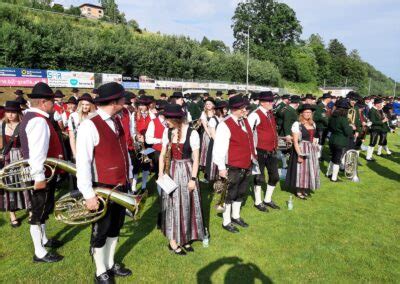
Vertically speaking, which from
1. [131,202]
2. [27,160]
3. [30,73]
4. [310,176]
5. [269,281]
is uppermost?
[30,73]

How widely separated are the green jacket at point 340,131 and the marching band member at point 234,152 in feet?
13.6

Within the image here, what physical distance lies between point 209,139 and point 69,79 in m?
26.1

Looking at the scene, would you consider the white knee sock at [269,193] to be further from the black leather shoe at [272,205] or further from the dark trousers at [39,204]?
the dark trousers at [39,204]

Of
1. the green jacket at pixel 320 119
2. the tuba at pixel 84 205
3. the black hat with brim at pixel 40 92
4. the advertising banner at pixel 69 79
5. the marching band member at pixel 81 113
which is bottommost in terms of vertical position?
the tuba at pixel 84 205

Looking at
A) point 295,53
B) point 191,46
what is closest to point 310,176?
point 191,46

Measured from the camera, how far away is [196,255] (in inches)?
195

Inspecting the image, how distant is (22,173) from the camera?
14.3 ft

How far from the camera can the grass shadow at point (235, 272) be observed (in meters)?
4.35

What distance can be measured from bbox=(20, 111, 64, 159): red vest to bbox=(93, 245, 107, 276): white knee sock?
5.15 feet

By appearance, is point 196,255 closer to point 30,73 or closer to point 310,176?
point 310,176

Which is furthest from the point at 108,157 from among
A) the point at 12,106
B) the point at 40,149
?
the point at 12,106

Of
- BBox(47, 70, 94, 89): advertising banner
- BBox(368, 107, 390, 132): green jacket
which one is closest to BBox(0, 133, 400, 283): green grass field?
BBox(368, 107, 390, 132): green jacket

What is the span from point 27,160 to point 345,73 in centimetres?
11361

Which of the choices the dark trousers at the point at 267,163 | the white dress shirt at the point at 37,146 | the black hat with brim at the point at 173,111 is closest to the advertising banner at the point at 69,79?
the dark trousers at the point at 267,163
